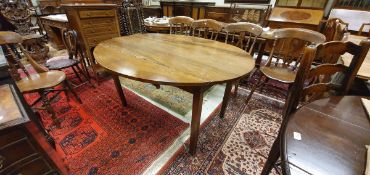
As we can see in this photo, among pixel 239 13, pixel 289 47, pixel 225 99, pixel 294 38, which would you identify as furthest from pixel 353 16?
pixel 225 99

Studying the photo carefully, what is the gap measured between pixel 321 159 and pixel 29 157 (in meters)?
1.09

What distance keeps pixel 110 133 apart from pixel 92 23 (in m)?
1.77

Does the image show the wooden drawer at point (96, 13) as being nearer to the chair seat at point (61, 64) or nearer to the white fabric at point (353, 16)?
the chair seat at point (61, 64)

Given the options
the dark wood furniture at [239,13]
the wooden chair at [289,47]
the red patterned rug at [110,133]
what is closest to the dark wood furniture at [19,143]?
the red patterned rug at [110,133]

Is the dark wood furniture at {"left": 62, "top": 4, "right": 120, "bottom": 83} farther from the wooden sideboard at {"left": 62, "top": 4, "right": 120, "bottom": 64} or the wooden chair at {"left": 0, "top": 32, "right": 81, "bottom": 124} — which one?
the wooden chair at {"left": 0, "top": 32, "right": 81, "bottom": 124}

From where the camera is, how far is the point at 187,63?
1.27 m

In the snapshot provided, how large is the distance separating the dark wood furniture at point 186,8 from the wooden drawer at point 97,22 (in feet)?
10.0

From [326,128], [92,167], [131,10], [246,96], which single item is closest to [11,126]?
[92,167]

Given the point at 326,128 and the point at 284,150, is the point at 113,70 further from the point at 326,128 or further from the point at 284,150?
the point at 326,128

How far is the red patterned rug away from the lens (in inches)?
54.7

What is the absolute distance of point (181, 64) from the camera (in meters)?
1.25

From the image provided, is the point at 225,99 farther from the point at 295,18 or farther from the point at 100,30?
the point at 295,18

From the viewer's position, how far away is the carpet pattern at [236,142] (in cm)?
137

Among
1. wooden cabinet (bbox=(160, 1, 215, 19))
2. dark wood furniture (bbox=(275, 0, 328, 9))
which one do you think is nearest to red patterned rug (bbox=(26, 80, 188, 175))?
wooden cabinet (bbox=(160, 1, 215, 19))
